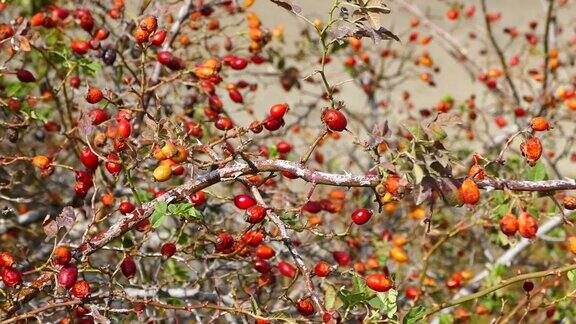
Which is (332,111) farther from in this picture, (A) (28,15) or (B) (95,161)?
(A) (28,15)

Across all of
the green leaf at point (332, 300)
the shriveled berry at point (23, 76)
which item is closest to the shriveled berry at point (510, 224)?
the green leaf at point (332, 300)

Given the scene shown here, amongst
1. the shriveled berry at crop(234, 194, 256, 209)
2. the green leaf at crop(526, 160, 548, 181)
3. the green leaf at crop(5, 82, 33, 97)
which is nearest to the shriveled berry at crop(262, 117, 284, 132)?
the shriveled berry at crop(234, 194, 256, 209)

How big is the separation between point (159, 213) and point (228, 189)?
Result: 66.2 inches

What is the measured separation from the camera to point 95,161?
73.3 inches

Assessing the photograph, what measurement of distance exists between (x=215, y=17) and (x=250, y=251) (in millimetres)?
1306

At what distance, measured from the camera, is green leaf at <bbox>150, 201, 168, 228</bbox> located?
5.30 ft

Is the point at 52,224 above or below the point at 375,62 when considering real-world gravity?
above

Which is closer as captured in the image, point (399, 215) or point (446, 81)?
point (399, 215)

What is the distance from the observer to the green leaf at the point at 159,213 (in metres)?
1.62

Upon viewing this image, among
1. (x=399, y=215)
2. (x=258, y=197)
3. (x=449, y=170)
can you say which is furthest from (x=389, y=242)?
(x=449, y=170)

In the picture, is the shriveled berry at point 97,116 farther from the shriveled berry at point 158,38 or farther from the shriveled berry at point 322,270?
the shriveled berry at point 322,270

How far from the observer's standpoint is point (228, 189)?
131 inches

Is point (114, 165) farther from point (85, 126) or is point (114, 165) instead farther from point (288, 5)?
point (288, 5)

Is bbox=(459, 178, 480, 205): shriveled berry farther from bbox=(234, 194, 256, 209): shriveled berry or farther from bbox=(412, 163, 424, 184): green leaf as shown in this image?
bbox=(234, 194, 256, 209): shriveled berry
